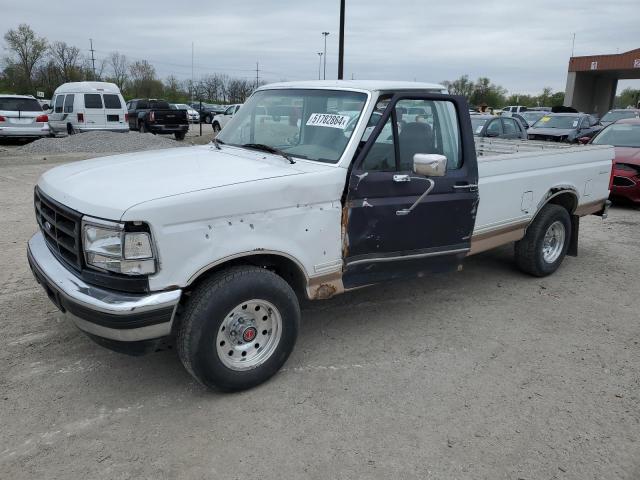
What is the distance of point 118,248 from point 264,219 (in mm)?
861

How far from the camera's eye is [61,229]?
3.22m

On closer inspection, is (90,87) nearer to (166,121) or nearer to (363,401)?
(166,121)

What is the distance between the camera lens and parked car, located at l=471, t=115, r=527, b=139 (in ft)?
43.9

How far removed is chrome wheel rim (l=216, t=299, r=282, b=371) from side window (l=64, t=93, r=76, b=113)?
1890 centimetres

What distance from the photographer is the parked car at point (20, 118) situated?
1748 centimetres

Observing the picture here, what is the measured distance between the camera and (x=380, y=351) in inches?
157

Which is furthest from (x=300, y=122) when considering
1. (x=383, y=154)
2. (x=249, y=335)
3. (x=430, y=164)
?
(x=249, y=335)

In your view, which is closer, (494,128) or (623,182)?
(623,182)

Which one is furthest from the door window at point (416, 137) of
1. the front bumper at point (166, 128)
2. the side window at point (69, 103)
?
the front bumper at point (166, 128)

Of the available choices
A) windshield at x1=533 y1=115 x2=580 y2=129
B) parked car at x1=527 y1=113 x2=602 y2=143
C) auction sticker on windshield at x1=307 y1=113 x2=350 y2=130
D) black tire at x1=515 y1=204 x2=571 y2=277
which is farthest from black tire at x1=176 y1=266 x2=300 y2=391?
windshield at x1=533 y1=115 x2=580 y2=129

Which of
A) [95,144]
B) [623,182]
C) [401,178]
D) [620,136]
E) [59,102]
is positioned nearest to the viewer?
[401,178]

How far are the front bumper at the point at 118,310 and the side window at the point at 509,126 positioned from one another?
1265cm

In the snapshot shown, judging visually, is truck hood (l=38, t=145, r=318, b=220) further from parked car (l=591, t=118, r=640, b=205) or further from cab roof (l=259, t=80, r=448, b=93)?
parked car (l=591, t=118, r=640, b=205)

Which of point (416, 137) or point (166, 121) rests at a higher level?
point (416, 137)
